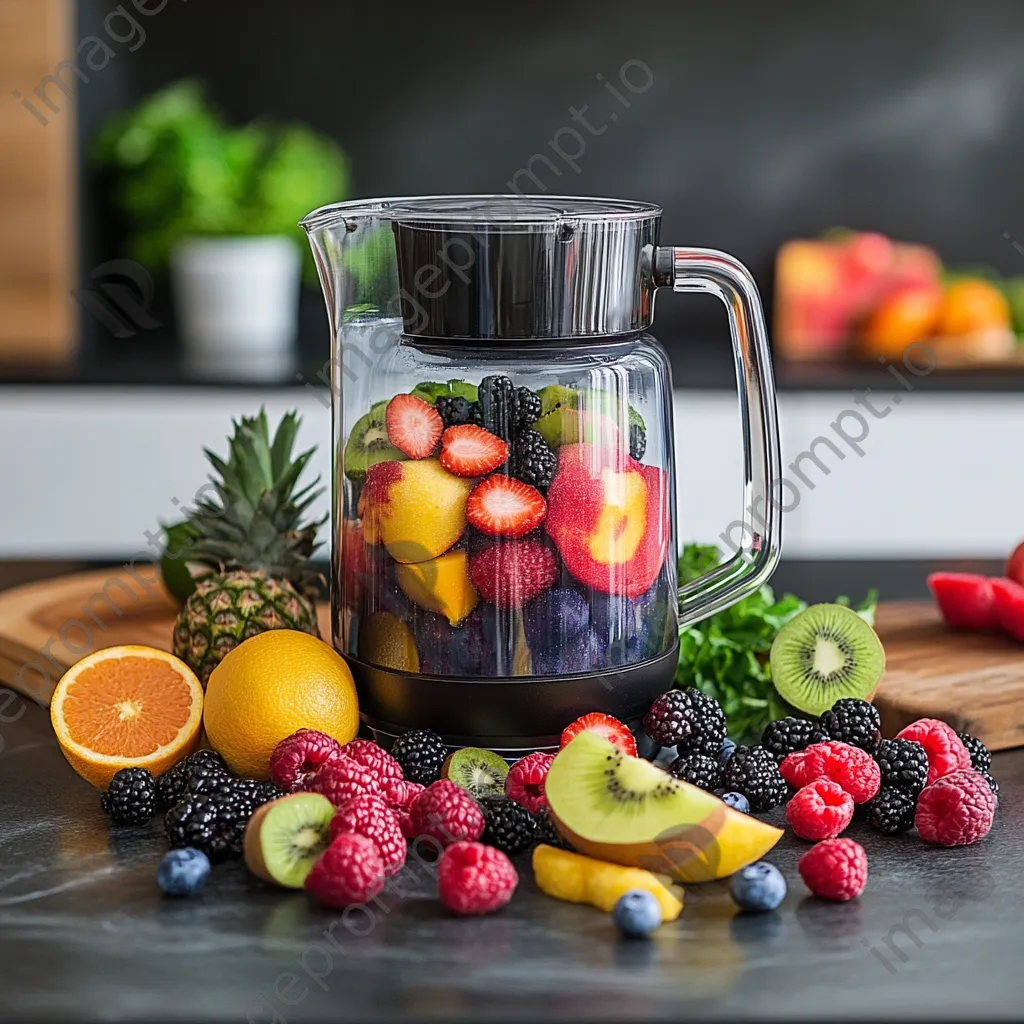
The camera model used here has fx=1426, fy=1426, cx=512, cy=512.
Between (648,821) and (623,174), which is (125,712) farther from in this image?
(623,174)

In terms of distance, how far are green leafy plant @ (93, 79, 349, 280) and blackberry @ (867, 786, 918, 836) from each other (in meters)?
2.38

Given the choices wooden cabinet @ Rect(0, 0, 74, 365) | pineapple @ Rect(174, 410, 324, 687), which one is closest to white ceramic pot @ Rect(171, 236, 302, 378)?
wooden cabinet @ Rect(0, 0, 74, 365)

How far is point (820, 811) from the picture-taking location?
0.98m

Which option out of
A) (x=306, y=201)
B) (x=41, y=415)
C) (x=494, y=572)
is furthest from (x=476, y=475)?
(x=306, y=201)

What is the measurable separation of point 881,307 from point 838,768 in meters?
2.43

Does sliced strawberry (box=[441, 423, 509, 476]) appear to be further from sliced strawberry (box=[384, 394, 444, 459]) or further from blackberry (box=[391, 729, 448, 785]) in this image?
blackberry (box=[391, 729, 448, 785])

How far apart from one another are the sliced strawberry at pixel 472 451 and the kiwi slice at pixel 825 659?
13.9 inches

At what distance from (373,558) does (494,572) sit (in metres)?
0.11

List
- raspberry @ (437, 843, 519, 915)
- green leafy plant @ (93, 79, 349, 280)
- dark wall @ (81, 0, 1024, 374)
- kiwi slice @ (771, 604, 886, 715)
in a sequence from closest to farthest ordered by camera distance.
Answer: raspberry @ (437, 843, 519, 915) < kiwi slice @ (771, 604, 886, 715) < green leafy plant @ (93, 79, 349, 280) < dark wall @ (81, 0, 1024, 374)

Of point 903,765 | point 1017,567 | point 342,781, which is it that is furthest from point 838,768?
point 1017,567

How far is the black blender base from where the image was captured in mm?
1069

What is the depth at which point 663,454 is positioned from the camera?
1.14 meters

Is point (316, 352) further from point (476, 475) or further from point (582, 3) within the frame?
point (476, 475)

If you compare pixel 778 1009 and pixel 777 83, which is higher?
pixel 777 83
